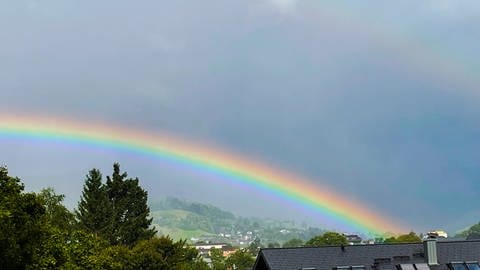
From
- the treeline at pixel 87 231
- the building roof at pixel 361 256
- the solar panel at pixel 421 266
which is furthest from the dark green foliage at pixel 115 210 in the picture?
the solar panel at pixel 421 266

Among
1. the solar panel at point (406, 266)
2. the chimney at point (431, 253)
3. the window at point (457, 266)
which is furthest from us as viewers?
the chimney at point (431, 253)

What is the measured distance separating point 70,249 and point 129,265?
96.4 ft

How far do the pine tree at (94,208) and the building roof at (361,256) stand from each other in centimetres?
5835

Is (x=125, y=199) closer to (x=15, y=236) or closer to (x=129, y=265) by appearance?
(x=129, y=265)

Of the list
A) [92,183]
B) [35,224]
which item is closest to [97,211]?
[92,183]

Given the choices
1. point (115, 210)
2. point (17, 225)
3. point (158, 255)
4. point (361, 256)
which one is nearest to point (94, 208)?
point (115, 210)

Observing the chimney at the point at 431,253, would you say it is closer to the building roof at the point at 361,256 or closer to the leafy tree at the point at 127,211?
the building roof at the point at 361,256

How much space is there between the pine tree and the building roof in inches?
2297

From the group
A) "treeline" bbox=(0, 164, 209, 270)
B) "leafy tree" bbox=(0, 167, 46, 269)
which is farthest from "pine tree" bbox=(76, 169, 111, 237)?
"leafy tree" bbox=(0, 167, 46, 269)

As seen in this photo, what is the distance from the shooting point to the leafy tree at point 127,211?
114 metres

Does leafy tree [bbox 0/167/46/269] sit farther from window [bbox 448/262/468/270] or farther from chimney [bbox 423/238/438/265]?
window [bbox 448/262/468/270]

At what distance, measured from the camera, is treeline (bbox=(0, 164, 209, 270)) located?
1430 inches

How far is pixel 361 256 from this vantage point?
6025 cm

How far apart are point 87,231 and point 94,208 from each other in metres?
7.57
